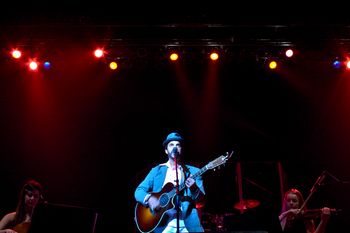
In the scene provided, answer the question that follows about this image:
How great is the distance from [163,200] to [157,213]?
194 millimetres

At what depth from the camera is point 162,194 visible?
20.0ft

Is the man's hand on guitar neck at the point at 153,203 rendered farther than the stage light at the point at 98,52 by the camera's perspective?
No

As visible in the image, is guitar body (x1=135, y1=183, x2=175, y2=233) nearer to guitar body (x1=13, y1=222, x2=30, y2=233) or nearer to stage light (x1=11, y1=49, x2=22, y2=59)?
guitar body (x1=13, y1=222, x2=30, y2=233)

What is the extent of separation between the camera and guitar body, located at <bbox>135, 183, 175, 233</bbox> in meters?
5.98

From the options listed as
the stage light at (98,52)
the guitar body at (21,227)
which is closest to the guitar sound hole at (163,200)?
the guitar body at (21,227)

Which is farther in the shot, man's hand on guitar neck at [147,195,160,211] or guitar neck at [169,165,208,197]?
man's hand on guitar neck at [147,195,160,211]

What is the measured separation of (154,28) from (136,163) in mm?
3074

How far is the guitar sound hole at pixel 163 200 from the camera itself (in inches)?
237

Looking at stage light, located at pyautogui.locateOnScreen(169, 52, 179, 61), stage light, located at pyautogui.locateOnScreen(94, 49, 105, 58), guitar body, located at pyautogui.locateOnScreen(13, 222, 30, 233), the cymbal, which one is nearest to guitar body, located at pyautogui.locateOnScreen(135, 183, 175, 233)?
guitar body, located at pyautogui.locateOnScreen(13, 222, 30, 233)

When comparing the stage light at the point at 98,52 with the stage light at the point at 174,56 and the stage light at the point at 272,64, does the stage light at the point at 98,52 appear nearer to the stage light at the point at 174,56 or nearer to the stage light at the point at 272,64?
the stage light at the point at 174,56

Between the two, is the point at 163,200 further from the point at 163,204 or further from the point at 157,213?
the point at 157,213

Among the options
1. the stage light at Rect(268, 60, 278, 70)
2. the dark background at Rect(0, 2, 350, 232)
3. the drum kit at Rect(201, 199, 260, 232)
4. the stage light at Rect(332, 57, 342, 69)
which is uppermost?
the stage light at Rect(332, 57, 342, 69)

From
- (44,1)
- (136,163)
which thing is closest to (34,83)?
(44,1)

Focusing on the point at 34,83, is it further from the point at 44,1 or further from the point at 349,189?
the point at 349,189
